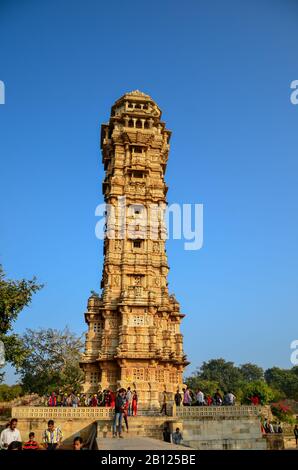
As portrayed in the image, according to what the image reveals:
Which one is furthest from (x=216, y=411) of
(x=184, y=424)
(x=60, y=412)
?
(x=60, y=412)

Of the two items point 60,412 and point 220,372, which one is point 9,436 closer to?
point 60,412

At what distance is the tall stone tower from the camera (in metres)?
29.9

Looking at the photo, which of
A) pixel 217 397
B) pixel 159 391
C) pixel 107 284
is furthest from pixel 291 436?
pixel 107 284

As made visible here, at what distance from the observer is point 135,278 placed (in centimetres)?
3400

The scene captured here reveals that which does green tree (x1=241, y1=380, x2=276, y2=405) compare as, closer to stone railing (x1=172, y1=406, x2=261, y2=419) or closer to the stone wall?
stone railing (x1=172, y1=406, x2=261, y2=419)

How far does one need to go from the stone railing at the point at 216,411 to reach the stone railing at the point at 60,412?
12.8 feet

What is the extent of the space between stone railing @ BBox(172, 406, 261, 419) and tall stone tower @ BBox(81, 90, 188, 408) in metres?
8.48

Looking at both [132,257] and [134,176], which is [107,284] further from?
[134,176]

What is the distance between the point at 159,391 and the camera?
3002 cm

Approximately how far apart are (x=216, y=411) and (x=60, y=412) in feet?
27.8

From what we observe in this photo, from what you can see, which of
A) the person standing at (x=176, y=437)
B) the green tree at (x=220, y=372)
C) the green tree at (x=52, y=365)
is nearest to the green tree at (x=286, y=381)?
the green tree at (x=220, y=372)

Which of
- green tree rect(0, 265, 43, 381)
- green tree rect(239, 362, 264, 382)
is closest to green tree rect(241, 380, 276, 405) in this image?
green tree rect(0, 265, 43, 381)
